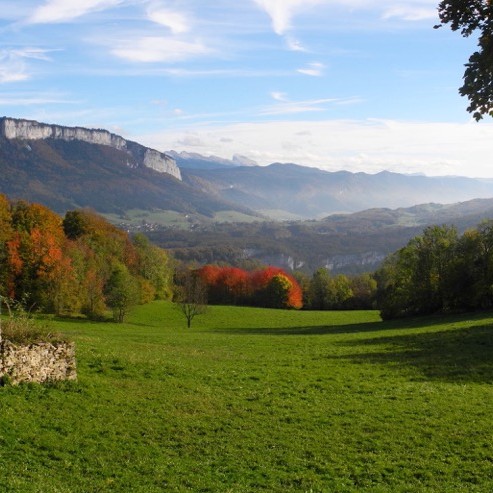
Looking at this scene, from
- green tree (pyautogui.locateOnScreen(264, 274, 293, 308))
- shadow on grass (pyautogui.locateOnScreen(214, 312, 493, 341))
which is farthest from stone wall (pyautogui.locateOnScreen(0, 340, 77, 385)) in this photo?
green tree (pyautogui.locateOnScreen(264, 274, 293, 308))

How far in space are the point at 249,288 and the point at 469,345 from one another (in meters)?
75.6

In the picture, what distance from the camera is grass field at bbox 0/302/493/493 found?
38.8 feet

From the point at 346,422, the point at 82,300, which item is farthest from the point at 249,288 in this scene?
the point at 346,422

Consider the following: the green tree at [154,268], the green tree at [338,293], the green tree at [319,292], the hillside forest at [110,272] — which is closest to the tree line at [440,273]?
the hillside forest at [110,272]

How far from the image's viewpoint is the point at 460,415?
16859 mm

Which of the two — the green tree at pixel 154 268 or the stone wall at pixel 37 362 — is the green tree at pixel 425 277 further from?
the stone wall at pixel 37 362

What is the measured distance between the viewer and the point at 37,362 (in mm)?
16891

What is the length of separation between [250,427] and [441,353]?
16.6 meters

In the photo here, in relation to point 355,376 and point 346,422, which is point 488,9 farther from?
point 355,376

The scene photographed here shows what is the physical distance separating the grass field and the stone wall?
47 centimetres

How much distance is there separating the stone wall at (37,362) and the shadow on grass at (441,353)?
14676mm

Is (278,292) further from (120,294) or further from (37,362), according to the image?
(37,362)

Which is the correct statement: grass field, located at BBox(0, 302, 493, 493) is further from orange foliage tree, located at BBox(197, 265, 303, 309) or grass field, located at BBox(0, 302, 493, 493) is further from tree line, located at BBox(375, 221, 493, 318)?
orange foliage tree, located at BBox(197, 265, 303, 309)

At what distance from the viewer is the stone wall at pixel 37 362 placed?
635 inches
